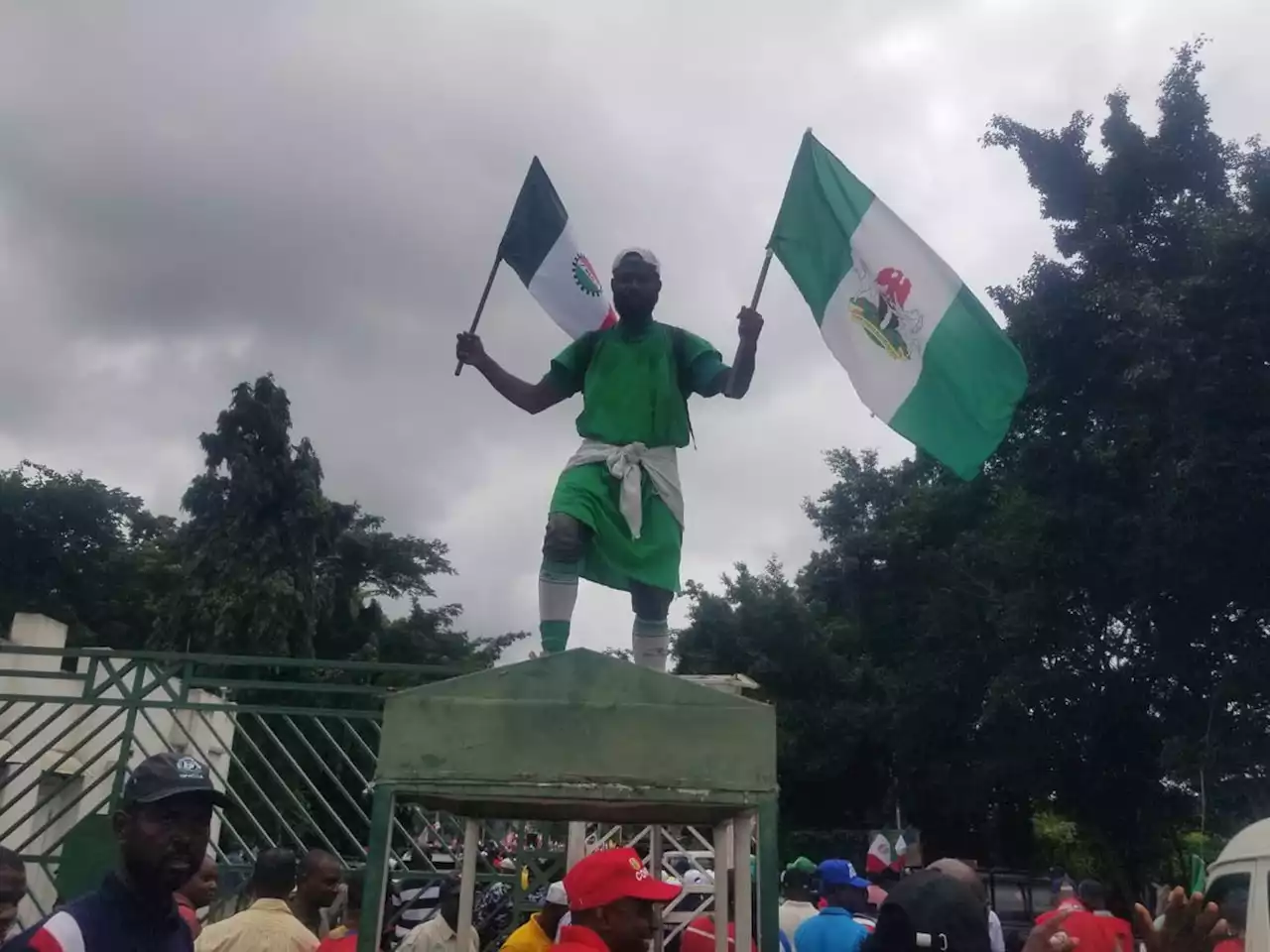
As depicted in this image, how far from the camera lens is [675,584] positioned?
4637 millimetres

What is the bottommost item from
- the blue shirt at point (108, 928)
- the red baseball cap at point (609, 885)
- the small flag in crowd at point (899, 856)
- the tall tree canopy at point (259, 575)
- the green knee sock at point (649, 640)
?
the blue shirt at point (108, 928)

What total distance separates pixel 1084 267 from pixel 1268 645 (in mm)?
5684

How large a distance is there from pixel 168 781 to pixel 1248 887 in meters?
5.47

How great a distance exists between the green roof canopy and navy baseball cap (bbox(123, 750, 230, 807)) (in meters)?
0.45

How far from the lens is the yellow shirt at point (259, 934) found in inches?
172

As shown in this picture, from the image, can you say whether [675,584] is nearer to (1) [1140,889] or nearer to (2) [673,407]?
(2) [673,407]

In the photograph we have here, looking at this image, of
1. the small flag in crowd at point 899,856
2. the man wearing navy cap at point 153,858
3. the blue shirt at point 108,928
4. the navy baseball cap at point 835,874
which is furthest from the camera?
the small flag in crowd at point 899,856

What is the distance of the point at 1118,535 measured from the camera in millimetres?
16484

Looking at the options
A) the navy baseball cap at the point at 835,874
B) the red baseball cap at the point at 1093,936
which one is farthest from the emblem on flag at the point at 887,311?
the navy baseball cap at the point at 835,874

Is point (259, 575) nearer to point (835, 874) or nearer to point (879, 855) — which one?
point (879, 855)

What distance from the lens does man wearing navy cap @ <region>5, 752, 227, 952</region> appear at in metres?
2.51

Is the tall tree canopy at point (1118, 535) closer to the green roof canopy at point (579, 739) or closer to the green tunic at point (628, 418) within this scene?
the green tunic at point (628, 418)

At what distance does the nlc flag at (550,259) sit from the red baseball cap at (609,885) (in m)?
2.95

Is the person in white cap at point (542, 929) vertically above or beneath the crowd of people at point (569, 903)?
beneath
